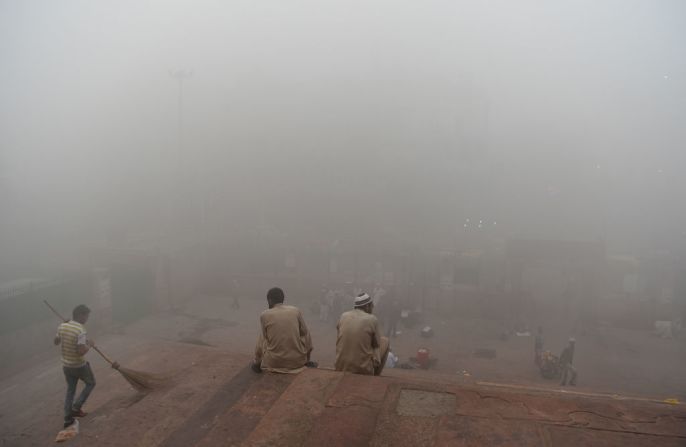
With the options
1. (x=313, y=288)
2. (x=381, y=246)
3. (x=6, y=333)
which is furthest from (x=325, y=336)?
(x=6, y=333)

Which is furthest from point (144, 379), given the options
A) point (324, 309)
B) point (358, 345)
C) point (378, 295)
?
point (378, 295)

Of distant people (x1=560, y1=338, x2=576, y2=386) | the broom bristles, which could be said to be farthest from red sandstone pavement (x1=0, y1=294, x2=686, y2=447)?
distant people (x1=560, y1=338, x2=576, y2=386)

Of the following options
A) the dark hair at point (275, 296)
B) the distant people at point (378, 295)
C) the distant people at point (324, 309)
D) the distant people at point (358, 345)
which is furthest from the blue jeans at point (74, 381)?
the distant people at point (324, 309)

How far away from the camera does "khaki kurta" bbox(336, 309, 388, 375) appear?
4.37 meters

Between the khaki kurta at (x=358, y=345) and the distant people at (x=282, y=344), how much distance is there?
1.16 ft

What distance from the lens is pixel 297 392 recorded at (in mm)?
3623

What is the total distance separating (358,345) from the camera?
172 inches

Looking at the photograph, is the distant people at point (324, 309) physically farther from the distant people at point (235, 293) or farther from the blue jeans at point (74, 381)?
the blue jeans at point (74, 381)

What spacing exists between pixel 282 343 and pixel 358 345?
2.43ft

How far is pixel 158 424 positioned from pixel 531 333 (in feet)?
55.6

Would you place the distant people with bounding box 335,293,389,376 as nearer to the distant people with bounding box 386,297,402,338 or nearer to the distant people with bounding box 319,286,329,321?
the distant people with bounding box 386,297,402,338

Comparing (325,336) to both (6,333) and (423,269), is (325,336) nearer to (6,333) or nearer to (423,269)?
(423,269)

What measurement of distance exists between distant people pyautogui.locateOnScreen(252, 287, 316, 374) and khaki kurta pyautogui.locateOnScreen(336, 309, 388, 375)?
355 mm

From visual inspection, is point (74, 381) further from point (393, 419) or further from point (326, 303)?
point (326, 303)
